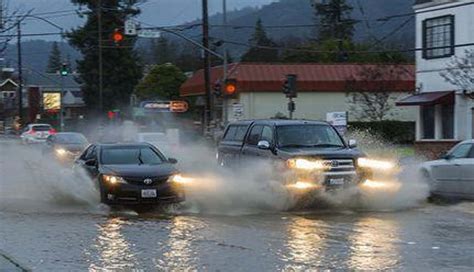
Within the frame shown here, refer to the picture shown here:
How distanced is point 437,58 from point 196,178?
60.4ft

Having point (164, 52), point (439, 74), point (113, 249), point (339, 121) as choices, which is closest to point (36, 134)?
point (439, 74)

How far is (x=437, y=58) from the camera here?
111ft

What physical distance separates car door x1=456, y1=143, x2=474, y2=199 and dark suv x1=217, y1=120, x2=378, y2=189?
8.63 ft

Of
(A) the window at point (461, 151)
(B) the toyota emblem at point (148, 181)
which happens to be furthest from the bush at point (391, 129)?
(B) the toyota emblem at point (148, 181)

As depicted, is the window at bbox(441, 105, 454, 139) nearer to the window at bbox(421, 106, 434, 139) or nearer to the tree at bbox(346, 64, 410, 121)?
the window at bbox(421, 106, 434, 139)

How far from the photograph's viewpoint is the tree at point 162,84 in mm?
79688

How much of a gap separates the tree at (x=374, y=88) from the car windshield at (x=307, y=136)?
2690 centimetres

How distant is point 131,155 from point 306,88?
3274 cm

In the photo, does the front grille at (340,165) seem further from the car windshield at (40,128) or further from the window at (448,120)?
the car windshield at (40,128)

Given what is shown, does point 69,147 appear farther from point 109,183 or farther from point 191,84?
point 191,84

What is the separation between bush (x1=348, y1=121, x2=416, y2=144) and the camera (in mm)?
45312

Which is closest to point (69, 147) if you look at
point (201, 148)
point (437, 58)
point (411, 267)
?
point (201, 148)

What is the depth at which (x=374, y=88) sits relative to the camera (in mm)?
44781

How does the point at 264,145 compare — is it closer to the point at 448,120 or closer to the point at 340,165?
the point at 340,165
